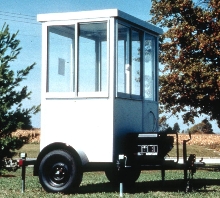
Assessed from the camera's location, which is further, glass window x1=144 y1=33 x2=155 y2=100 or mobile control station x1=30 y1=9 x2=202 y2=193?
glass window x1=144 y1=33 x2=155 y2=100

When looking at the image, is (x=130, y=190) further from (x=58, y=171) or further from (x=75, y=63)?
(x=75, y=63)

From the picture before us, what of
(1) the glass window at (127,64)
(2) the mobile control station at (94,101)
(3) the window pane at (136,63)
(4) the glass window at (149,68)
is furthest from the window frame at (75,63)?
(4) the glass window at (149,68)

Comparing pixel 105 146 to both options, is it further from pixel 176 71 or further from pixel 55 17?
pixel 176 71

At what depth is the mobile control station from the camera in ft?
35.0

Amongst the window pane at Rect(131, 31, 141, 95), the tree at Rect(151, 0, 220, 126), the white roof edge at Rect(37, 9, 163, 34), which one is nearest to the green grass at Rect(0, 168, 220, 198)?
the window pane at Rect(131, 31, 141, 95)

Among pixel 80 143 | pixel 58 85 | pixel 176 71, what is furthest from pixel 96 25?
pixel 176 71

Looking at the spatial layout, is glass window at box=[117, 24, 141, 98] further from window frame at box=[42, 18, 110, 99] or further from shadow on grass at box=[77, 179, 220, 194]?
shadow on grass at box=[77, 179, 220, 194]

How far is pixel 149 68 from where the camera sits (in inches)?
Result: 486

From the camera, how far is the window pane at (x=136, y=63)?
11580 mm

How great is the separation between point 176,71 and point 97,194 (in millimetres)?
11786

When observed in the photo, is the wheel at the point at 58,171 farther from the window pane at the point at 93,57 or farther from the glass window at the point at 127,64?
the glass window at the point at 127,64

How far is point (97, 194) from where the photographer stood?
10.4 metres

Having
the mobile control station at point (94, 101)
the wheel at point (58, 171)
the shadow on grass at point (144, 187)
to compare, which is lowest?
the shadow on grass at point (144, 187)

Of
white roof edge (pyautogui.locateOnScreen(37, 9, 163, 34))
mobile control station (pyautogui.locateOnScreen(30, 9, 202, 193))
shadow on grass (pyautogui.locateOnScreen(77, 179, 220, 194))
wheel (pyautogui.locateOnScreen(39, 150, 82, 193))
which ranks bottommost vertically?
shadow on grass (pyautogui.locateOnScreen(77, 179, 220, 194))
